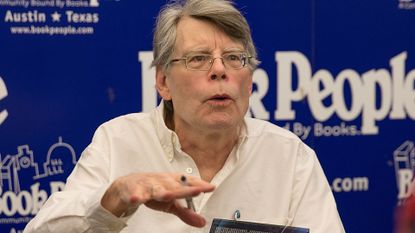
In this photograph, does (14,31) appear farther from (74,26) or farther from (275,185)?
(275,185)

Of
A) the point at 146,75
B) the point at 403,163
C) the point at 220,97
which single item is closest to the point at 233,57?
the point at 220,97

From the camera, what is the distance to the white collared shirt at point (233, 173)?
6.03 feet

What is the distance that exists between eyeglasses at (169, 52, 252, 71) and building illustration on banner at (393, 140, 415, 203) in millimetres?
1450

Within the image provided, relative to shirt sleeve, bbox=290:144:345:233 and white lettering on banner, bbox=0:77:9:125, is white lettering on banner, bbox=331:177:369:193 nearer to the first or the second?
shirt sleeve, bbox=290:144:345:233

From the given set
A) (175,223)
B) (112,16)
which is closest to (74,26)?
(112,16)

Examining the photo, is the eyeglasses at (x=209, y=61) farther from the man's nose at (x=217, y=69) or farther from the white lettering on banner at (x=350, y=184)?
the white lettering on banner at (x=350, y=184)

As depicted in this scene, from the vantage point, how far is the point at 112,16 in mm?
2781

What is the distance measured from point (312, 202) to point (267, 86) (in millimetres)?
1141

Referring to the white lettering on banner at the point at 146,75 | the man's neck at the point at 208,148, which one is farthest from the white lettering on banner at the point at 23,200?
the man's neck at the point at 208,148

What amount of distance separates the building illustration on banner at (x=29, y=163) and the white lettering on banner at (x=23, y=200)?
0.09 ft

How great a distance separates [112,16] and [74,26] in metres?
0.16

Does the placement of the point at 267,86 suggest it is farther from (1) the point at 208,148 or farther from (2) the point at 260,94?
(1) the point at 208,148

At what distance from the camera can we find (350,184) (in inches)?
121

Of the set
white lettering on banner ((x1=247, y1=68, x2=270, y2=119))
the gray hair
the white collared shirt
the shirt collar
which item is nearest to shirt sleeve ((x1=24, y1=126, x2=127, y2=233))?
the white collared shirt
